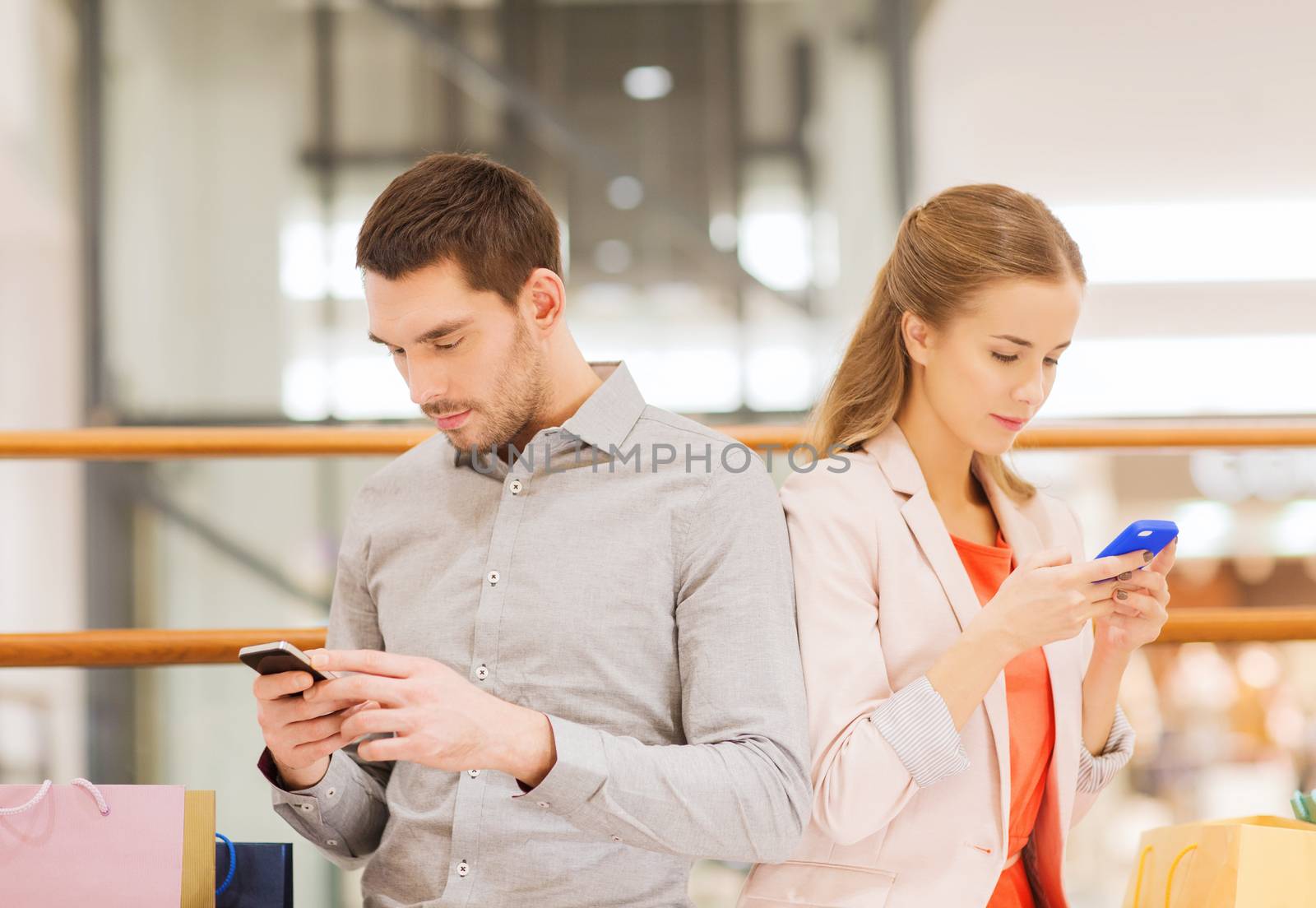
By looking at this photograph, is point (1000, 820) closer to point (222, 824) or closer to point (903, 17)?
point (222, 824)

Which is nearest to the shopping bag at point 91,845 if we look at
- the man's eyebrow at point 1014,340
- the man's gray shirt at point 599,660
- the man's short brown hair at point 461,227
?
the man's gray shirt at point 599,660

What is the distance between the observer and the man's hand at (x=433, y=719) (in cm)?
96

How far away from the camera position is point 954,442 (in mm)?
1310

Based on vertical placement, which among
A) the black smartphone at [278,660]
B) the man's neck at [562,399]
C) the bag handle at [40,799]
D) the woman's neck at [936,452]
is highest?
the man's neck at [562,399]

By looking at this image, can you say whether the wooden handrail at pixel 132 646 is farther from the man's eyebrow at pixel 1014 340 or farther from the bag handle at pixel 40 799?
the man's eyebrow at pixel 1014 340

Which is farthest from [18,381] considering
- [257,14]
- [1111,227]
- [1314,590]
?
[1314,590]

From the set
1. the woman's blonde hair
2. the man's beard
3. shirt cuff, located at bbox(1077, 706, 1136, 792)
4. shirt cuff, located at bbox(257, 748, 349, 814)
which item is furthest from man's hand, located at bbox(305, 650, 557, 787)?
shirt cuff, located at bbox(1077, 706, 1136, 792)

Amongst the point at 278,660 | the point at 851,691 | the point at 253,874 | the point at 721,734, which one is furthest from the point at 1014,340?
the point at 253,874

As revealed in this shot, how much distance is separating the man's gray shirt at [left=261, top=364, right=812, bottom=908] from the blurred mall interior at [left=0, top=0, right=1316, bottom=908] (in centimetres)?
262

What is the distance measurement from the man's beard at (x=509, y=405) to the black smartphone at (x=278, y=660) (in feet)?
0.97

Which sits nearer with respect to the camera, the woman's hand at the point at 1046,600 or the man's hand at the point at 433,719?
the man's hand at the point at 433,719

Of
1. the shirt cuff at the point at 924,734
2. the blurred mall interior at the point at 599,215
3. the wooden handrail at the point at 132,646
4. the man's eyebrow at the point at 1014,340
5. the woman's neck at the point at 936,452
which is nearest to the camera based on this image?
the shirt cuff at the point at 924,734

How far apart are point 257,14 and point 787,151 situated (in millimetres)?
2113

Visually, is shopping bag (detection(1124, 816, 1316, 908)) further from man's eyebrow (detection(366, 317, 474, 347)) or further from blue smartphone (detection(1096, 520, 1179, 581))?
man's eyebrow (detection(366, 317, 474, 347))
